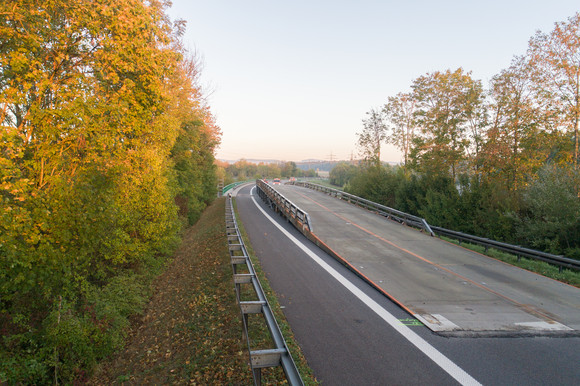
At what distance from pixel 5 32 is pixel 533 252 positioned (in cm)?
1602

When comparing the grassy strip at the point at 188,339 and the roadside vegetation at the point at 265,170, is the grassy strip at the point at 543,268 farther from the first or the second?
the roadside vegetation at the point at 265,170

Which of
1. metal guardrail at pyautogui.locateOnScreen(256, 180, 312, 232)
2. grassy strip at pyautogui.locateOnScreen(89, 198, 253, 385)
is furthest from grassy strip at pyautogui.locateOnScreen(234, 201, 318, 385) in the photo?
metal guardrail at pyautogui.locateOnScreen(256, 180, 312, 232)

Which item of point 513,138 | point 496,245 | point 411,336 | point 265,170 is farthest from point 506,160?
point 265,170

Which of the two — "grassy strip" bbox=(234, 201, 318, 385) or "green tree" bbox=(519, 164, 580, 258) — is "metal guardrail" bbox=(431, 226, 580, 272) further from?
"grassy strip" bbox=(234, 201, 318, 385)

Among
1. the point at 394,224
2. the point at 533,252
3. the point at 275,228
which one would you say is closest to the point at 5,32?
the point at 275,228

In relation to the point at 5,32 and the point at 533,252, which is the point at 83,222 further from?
the point at 533,252

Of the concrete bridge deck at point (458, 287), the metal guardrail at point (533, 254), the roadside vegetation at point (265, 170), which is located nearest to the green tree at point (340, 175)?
the roadside vegetation at point (265, 170)

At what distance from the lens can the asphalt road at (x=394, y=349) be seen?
15.8 ft

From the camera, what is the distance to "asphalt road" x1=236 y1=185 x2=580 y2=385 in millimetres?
4824

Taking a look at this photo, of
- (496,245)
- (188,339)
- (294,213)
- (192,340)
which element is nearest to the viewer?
(192,340)

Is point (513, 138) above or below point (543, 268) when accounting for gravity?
above

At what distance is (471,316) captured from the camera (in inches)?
273

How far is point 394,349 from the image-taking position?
559cm

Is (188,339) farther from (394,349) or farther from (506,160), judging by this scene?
(506,160)
